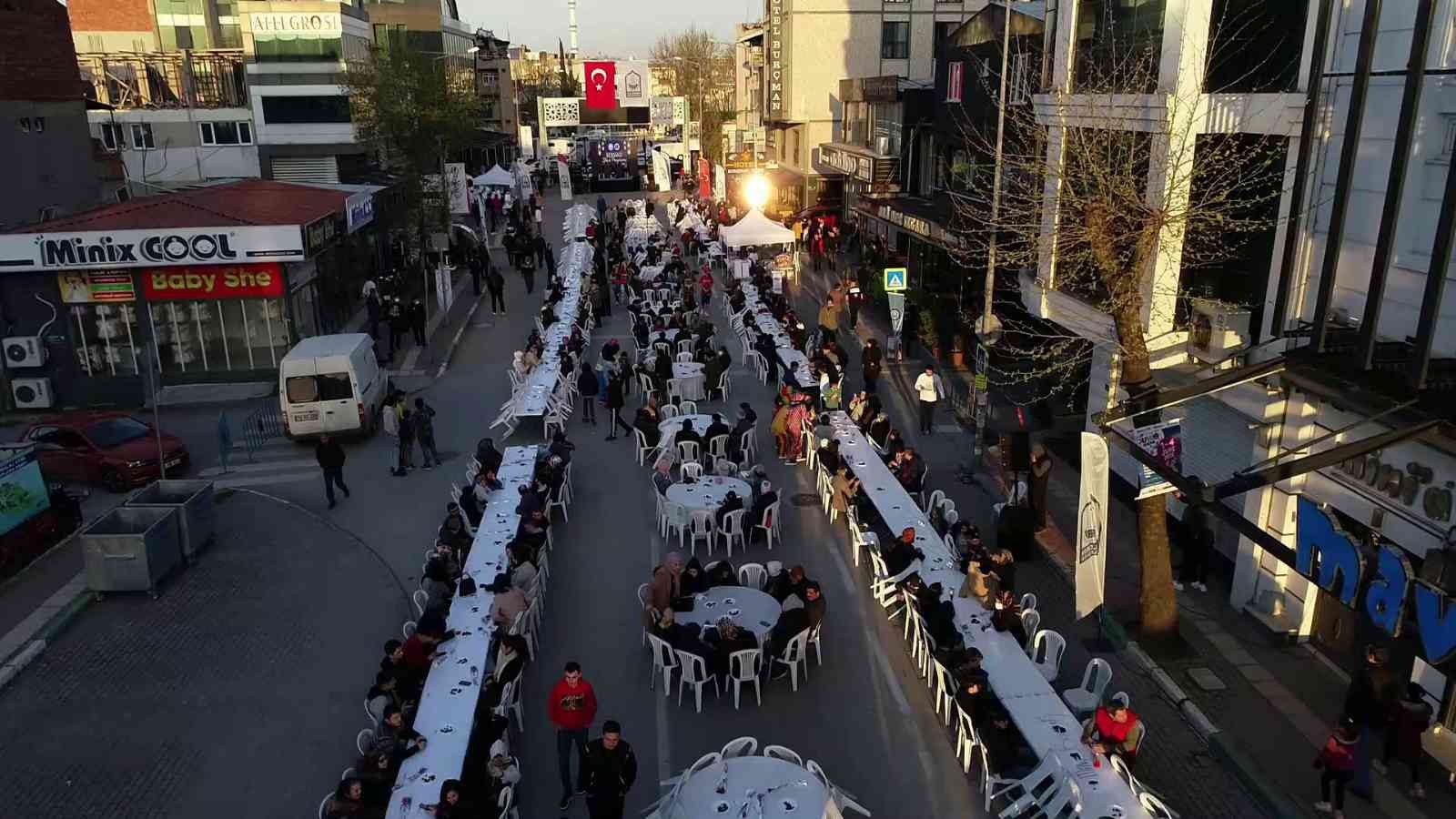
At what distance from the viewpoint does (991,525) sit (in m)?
14.9

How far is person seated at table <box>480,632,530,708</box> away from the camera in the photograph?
9.52m

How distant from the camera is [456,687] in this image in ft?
30.5

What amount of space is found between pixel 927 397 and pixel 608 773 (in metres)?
11.4

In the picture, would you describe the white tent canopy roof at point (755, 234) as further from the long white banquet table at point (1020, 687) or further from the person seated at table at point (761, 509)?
the long white banquet table at point (1020, 687)

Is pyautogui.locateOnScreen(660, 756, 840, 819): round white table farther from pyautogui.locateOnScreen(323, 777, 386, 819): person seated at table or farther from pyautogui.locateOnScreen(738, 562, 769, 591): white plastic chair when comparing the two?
pyautogui.locateOnScreen(738, 562, 769, 591): white plastic chair

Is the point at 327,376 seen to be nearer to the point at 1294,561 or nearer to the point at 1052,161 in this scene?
the point at 1052,161

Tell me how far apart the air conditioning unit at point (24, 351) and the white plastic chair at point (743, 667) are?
18.3m

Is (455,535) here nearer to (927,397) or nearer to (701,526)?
(701,526)

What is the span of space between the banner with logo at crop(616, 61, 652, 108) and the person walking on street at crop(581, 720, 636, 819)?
4812cm

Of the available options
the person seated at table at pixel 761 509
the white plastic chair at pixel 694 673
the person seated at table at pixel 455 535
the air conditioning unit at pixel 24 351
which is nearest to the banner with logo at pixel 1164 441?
the person seated at table at pixel 761 509

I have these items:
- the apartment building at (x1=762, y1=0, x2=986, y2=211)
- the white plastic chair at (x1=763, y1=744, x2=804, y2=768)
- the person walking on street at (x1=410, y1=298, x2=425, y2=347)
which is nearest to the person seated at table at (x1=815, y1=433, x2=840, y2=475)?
the white plastic chair at (x1=763, y1=744, x2=804, y2=768)

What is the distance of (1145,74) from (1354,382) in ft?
→ 20.8

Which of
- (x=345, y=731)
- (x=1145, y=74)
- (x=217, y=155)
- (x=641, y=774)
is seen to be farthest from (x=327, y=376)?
(x=217, y=155)

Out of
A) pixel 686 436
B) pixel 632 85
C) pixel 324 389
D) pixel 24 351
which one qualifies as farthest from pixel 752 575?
pixel 632 85
